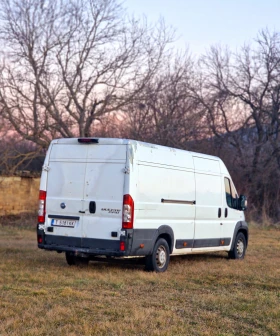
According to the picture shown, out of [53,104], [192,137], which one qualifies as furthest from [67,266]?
[192,137]

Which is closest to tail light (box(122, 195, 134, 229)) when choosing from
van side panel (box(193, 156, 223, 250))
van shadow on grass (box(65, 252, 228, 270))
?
van shadow on grass (box(65, 252, 228, 270))

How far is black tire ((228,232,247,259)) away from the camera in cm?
1480

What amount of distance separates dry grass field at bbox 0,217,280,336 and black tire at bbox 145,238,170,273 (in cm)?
18

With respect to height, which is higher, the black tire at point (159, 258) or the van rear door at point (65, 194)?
the van rear door at point (65, 194)

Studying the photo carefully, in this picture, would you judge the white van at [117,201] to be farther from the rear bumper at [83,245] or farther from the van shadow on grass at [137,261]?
the van shadow on grass at [137,261]

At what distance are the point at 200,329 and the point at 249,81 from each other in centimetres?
2432

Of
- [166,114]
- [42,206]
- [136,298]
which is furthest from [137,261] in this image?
[166,114]

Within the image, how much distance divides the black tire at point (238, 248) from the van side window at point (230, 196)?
858mm

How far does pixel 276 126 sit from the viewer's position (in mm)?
30047

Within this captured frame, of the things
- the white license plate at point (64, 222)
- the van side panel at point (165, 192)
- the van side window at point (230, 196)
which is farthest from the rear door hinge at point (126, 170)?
the van side window at point (230, 196)

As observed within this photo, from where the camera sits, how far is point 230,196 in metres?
14.6

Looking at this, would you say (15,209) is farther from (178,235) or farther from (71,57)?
(178,235)

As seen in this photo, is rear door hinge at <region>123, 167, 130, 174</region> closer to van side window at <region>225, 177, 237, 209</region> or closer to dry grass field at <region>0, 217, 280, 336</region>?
dry grass field at <region>0, 217, 280, 336</region>

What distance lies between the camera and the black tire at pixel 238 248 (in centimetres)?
1480
